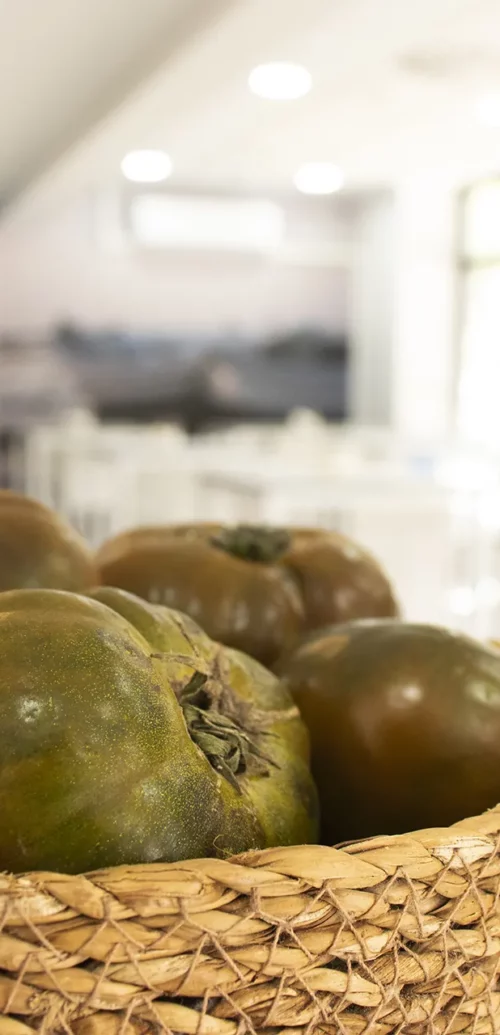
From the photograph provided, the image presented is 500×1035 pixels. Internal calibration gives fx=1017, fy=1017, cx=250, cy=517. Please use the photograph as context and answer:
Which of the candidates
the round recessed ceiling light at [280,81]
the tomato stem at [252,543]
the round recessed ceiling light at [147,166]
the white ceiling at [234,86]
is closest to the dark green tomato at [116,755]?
the tomato stem at [252,543]

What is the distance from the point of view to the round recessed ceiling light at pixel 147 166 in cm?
457

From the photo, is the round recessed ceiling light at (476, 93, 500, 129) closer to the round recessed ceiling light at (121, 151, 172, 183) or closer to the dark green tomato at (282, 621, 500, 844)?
the round recessed ceiling light at (121, 151, 172, 183)

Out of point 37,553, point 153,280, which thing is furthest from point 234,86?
point 37,553

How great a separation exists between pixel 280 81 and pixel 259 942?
3.31 meters

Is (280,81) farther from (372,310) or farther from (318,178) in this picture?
(372,310)

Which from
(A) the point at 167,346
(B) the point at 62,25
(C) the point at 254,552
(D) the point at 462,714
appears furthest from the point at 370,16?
(A) the point at 167,346

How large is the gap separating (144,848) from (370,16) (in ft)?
8.58

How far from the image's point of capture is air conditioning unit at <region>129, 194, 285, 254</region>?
579cm

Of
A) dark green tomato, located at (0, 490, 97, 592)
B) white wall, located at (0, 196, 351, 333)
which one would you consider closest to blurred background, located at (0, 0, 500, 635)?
white wall, located at (0, 196, 351, 333)

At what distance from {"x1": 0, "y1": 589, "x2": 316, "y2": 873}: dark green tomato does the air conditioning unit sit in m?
5.64

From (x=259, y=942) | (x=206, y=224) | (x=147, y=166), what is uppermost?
(x=147, y=166)

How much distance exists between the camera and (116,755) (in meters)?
0.33

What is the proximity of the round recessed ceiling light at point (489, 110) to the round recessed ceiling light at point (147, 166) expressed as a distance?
138 cm

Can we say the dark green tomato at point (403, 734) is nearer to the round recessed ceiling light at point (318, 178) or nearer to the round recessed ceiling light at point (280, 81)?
the round recessed ceiling light at point (280, 81)
